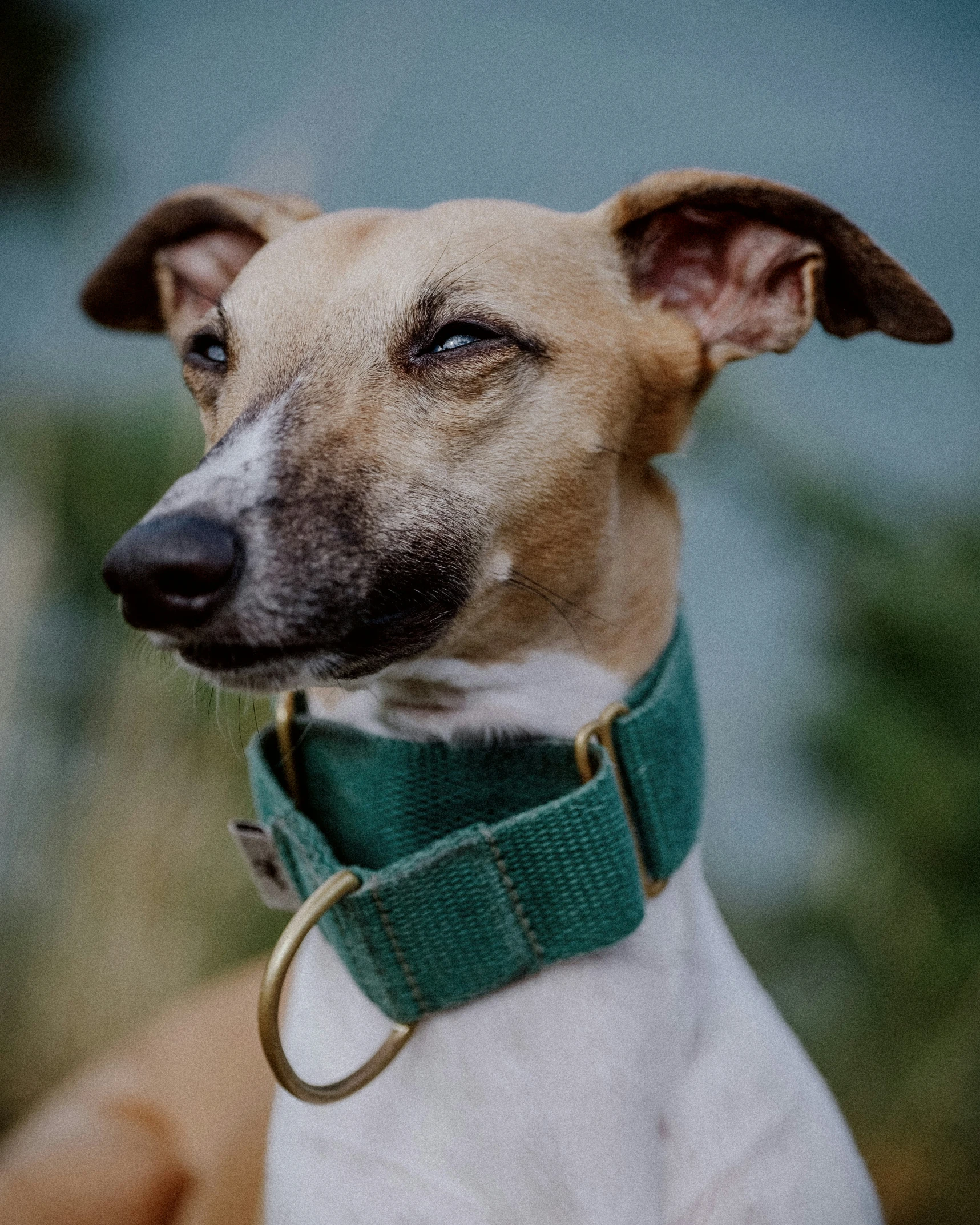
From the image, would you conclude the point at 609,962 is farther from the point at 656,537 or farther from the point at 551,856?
the point at 656,537

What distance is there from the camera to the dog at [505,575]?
154 centimetres

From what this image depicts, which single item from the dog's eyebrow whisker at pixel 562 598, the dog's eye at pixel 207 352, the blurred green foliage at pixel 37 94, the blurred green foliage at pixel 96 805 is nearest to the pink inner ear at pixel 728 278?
the dog's eyebrow whisker at pixel 562 598

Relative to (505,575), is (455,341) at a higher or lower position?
higher

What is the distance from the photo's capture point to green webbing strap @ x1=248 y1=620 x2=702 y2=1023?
1521 mm

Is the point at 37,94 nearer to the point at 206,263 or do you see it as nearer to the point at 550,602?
the point at 206,263

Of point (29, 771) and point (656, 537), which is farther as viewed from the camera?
point (29, 771)

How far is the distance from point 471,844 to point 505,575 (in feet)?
1.56

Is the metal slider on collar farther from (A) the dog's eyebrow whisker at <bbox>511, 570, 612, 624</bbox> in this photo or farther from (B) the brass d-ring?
(A) the dog's eyebrow whisker at <bbox>511, 570, 612, 624</bbox>

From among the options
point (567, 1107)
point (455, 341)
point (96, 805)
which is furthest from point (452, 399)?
point (96, 805)

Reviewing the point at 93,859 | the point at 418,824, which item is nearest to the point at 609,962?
the point at 418,824

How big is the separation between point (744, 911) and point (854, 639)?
104cm

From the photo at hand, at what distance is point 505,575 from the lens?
69.7 inches

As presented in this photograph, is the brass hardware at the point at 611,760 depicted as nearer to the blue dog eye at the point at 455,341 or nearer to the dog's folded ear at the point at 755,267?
the blue dog eye at the point at 455,341

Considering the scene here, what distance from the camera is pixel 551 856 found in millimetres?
1522
